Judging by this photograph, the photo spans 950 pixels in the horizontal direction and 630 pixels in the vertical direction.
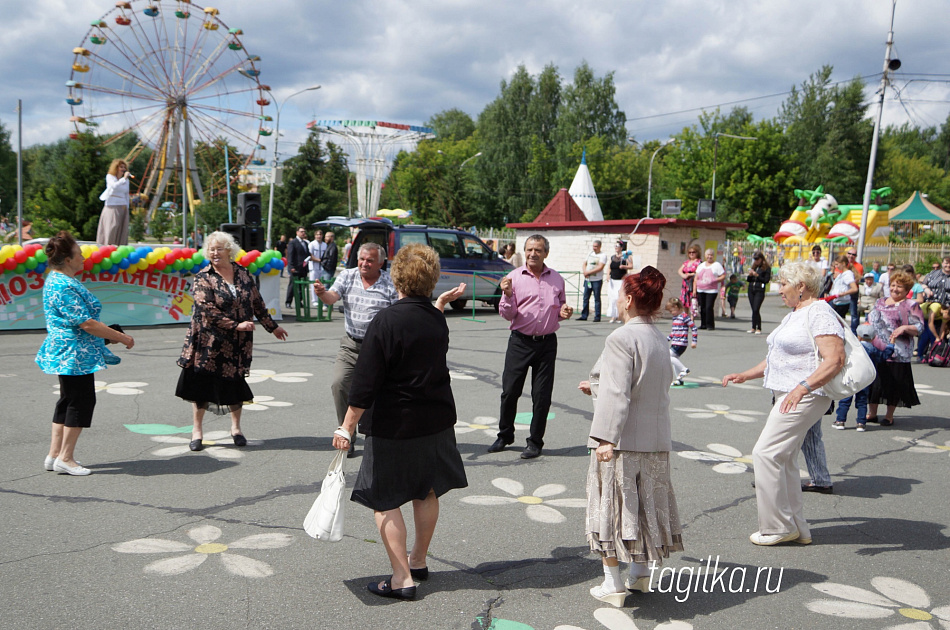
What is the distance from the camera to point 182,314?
45.9 ft

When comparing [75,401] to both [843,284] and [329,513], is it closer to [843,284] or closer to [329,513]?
[329,513]

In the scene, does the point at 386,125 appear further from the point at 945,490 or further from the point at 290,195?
the point at 945,490

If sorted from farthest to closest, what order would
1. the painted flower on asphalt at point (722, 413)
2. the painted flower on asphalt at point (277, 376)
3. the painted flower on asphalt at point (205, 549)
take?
1. the painted flower on asphalt at point (277, 376)
2. the painted flower on asphalt at point (722, 413)
3. the painted flower on asphalt at point (205, 549)

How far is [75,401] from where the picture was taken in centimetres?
512

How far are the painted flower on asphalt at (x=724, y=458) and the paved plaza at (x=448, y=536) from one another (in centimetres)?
3

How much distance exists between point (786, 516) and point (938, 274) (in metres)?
10.3

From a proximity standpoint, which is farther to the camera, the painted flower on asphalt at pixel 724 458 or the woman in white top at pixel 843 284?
the woman in white top at pixel 843 284

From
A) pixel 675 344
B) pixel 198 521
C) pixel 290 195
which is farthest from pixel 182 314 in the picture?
pixel 290 195

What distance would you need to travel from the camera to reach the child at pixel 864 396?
7.28 meters

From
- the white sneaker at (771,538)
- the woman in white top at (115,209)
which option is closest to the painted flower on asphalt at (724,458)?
the white sneaker at (771,538)

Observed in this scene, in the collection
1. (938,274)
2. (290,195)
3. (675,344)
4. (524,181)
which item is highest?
(524,181)

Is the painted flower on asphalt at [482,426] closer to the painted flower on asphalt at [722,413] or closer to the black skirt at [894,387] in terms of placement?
the painted flower on asphalt at [722,413]

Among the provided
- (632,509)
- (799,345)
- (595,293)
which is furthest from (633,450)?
(595,293)

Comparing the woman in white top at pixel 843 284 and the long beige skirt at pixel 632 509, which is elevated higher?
the woman in white top at pixel 843 284
